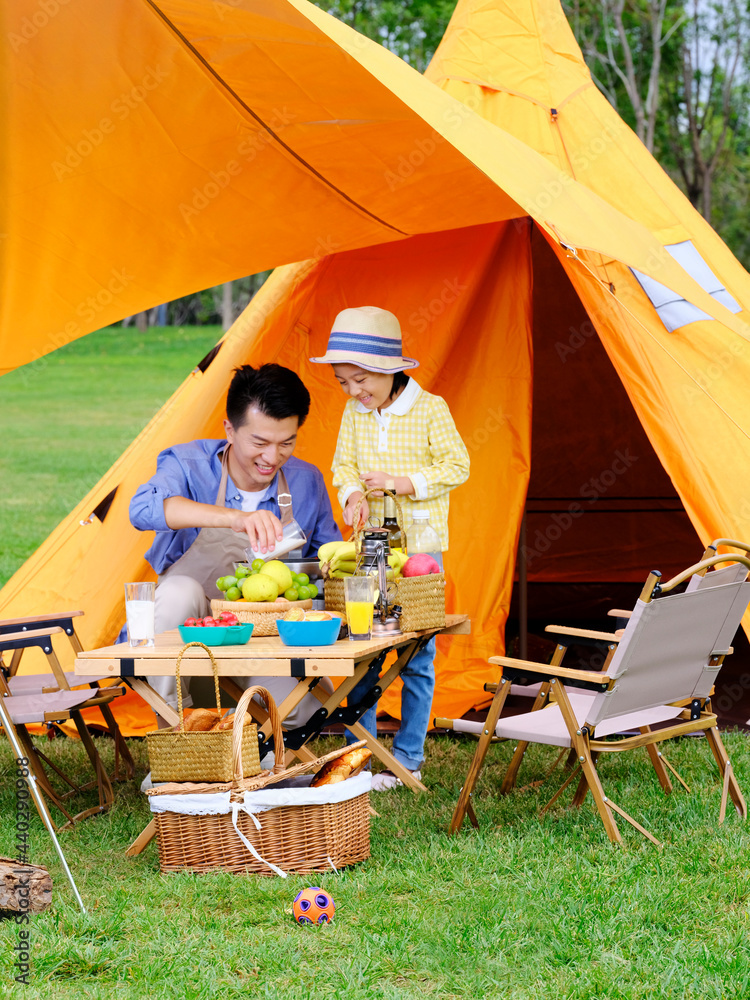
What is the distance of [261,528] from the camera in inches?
138

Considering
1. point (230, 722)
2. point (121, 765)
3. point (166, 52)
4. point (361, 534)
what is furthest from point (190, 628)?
point (166, 52)

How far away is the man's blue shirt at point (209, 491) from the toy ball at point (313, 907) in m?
1.52

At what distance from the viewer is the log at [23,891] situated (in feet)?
9.04

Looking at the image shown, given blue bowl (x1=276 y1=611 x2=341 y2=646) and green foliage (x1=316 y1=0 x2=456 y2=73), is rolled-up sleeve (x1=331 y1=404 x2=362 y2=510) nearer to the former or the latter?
blue bowl (x1=276 y1=611 x2=341 y2=646)

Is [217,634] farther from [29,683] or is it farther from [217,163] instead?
[217,163]

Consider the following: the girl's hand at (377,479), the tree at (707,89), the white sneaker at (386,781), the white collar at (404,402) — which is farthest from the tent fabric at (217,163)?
the tree at (707,89)

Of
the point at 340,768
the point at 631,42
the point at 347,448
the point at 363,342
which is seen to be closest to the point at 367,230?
the point at 363,342

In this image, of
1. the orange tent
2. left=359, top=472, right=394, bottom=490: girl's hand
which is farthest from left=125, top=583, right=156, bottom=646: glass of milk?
the orange tent

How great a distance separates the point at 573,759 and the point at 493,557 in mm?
1192

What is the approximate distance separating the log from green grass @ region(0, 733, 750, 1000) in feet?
0.15

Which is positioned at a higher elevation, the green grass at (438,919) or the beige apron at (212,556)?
the beige apron at (212,556)

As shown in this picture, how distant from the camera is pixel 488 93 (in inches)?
203

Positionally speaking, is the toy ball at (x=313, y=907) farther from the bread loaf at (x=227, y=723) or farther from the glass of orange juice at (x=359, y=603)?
the glass of orange juice at (x=359, y=603)

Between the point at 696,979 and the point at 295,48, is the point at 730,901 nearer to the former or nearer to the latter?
the point at 696,979
